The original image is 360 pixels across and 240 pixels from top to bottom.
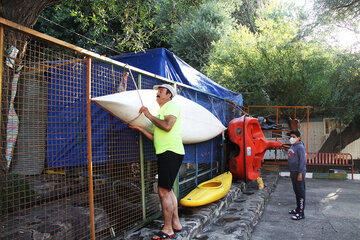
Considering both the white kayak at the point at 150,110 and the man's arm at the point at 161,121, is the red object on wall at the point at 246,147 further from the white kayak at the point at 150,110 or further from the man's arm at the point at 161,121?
the man's arm at the point at 161,121

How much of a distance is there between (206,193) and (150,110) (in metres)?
2.06

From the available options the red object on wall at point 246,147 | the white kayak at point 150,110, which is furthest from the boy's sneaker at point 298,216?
the white kayak at point 150,110

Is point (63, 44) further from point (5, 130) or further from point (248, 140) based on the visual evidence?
point (248, 140)

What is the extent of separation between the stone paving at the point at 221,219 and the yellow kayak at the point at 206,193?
0.15m

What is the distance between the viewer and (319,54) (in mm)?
11297

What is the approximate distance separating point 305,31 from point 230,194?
30.4 ft

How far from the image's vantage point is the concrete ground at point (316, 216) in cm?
425

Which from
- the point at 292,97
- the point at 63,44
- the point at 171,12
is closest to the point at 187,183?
the point at 63,44

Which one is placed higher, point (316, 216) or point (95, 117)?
point (95, 117)

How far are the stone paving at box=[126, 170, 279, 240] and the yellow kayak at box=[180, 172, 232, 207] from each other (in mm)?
147

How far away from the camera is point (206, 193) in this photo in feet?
15.0

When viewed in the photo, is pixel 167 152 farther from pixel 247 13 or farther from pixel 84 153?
pixel 247 13

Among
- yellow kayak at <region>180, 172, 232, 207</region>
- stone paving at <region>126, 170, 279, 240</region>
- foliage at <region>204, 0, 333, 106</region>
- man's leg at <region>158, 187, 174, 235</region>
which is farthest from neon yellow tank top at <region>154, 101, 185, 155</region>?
foliage at <region>204, 0, 333, 106</region>

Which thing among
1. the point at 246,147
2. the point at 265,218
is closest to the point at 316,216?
the point at 265,218
